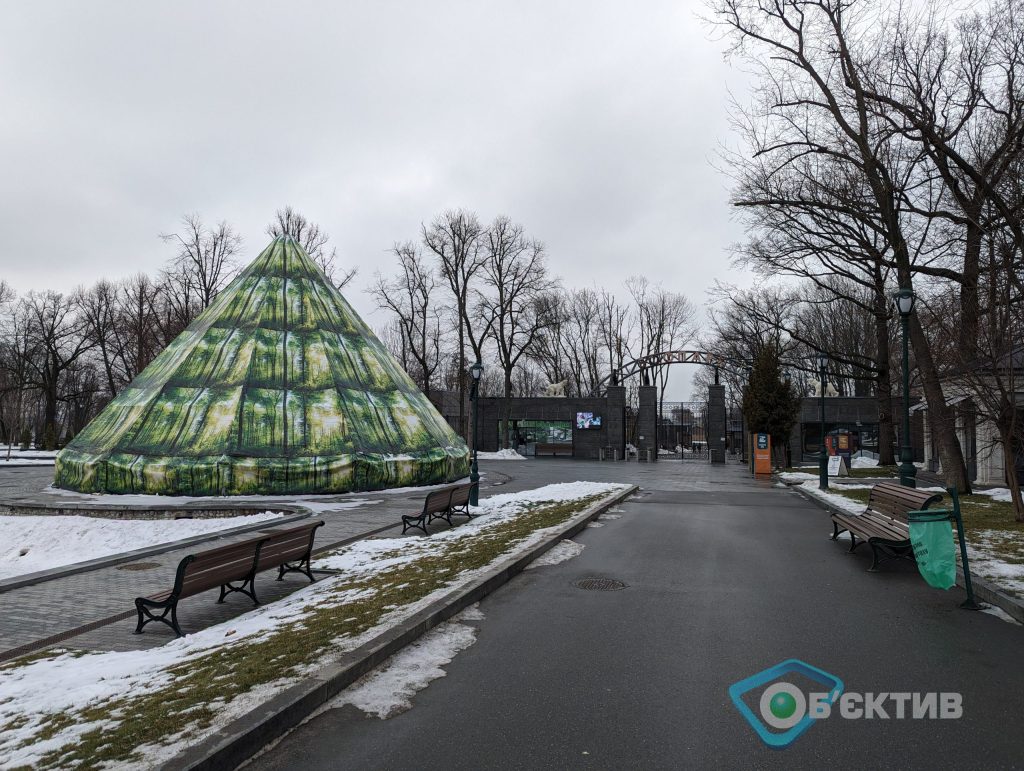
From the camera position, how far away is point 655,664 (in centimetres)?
525

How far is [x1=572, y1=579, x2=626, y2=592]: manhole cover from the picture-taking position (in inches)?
307

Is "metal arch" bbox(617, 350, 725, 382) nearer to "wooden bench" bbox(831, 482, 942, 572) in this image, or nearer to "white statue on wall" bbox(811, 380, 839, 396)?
"white statue on wall" bbox(811, 380, 839, 396)

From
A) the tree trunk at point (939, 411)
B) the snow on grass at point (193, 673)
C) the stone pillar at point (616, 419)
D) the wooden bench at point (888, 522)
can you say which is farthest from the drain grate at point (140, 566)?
the stone pillar at point (616, 419)

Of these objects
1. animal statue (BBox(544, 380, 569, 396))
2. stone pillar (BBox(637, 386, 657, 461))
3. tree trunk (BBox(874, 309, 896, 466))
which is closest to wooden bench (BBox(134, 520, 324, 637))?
tree trunk (BBox(874, 309, 896, 466))

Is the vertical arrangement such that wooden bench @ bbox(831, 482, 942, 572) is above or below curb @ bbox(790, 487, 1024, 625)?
above

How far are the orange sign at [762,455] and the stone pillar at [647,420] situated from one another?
17.2 metres

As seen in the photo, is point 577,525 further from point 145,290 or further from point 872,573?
point 145,290

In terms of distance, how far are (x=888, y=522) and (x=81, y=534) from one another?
1462 cm

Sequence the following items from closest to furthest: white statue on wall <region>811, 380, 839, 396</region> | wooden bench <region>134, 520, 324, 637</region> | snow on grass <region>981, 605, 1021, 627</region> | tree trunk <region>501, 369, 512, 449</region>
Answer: wooden bench <region>134, 520, 324, 637</region> < snow on grass <region>981, 605, 1021, 627</region> < white statue on wall <region>811, 380, 839, 396</region> < tree trunk <region>501, 369, 512, 449</region>

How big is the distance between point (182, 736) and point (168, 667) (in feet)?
5.51

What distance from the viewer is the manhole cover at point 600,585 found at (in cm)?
781

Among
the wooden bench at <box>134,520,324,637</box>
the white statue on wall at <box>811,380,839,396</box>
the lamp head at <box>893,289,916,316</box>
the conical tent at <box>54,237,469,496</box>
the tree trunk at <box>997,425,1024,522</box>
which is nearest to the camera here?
the wooden bench at <box>134,520,324,637</box>

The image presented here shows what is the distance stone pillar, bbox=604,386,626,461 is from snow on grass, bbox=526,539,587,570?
37.9m

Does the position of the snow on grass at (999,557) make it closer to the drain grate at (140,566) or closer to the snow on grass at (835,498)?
the snow on grass at (835,498)
